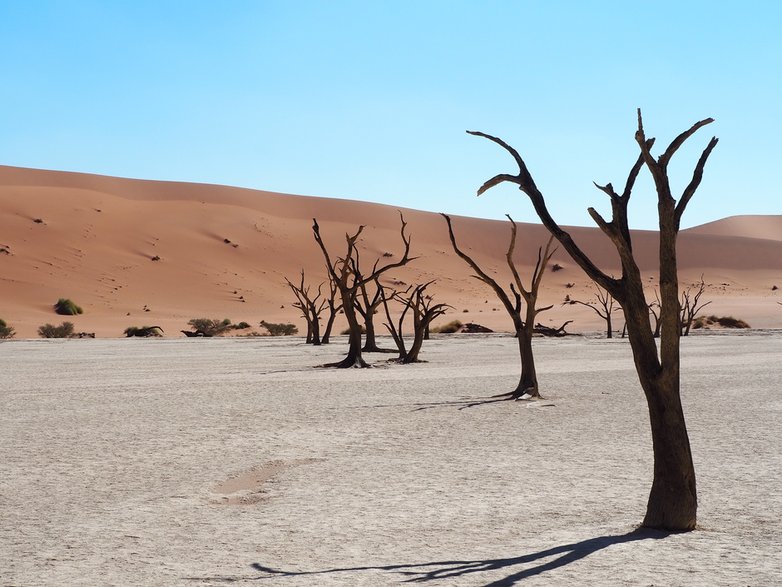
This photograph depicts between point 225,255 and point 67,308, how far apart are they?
24.5 metres

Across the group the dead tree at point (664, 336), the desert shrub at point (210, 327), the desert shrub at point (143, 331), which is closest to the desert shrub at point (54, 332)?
the desert shrub at point (143, 331)

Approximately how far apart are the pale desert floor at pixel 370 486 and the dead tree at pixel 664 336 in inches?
11.2

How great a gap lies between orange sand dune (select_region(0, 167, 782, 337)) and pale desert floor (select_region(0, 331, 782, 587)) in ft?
121

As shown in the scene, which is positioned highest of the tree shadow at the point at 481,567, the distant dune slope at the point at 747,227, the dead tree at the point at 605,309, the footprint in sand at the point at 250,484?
the distant dune slope at the point at 747,227

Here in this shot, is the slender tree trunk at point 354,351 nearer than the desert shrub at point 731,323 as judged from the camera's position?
Yes

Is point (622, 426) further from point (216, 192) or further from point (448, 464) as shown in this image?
point (216, 192)

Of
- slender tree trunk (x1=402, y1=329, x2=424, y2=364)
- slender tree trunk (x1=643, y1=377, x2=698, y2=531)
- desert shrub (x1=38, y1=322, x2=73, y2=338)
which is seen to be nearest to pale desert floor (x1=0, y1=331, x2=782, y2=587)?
slender tree trunk (x1=643, y1=377, x2=698, y2=531)

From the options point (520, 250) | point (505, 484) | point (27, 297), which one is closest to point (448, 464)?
point (505, 484)

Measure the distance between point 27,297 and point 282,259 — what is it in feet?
86.8

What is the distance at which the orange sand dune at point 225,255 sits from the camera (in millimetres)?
60344

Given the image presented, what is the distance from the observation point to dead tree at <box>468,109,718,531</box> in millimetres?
6453

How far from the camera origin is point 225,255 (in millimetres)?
78875

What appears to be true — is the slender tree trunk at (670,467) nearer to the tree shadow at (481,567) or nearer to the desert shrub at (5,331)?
the tree shadow at (481,567)

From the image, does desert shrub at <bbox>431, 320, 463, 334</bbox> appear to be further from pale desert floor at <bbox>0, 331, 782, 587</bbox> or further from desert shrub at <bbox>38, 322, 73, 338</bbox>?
pale desert floor at <bbox>0, 331, 782, 587</bbox>
